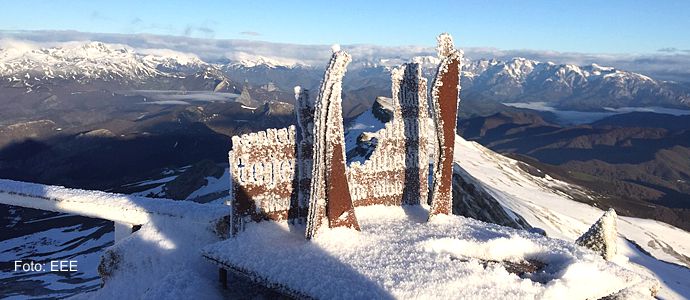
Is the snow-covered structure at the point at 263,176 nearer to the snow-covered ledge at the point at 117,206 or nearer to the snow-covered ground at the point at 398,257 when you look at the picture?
the snow-covered ground at the point at 398,257

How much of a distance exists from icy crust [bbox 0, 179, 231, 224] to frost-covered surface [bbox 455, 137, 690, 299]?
39091mm

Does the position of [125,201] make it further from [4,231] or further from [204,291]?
[4,231]

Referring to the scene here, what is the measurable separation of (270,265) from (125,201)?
12898mm

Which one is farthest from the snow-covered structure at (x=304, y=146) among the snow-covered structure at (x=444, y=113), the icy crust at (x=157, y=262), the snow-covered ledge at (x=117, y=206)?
the snow-covered structure at (x=444, y=113)

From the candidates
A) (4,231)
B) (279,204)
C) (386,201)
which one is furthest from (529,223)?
(4,231)

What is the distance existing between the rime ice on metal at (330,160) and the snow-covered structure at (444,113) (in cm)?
414

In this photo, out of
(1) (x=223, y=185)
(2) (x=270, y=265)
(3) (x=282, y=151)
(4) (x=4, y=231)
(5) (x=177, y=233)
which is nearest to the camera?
(2) (x=270, y=265)

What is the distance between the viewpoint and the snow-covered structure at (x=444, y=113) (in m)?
19.6

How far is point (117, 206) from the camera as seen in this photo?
24.4 m

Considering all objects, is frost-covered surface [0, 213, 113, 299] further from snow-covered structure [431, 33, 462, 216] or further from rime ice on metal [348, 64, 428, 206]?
snow-covered structure [431, 33, 462, 216]

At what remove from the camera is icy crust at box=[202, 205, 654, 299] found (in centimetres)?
1366

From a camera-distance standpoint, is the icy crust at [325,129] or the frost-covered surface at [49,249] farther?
the frost-covered surface at [49,249]

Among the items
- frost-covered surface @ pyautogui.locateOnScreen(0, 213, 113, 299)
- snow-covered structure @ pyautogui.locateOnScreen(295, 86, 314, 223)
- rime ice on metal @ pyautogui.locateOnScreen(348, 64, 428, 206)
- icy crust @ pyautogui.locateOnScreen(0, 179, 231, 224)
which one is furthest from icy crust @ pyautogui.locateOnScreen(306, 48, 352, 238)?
frost-covered surface @ pyautogui.locateOnScreen(0, 213, 113, 299)

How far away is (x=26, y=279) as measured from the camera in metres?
59.7
